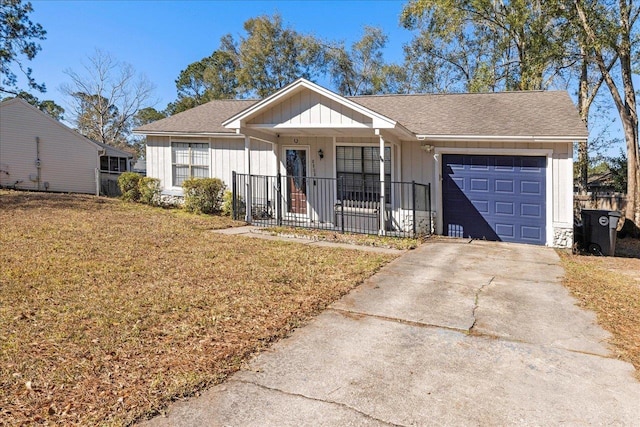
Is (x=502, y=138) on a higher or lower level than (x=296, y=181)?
higher

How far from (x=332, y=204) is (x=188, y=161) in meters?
5.77

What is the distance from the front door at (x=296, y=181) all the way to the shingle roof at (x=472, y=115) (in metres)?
2.52

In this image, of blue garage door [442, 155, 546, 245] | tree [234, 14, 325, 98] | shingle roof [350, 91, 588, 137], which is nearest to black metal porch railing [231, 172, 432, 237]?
blue garage door [442, 155, 546, 245]

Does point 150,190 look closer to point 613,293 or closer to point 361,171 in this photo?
point 361,171

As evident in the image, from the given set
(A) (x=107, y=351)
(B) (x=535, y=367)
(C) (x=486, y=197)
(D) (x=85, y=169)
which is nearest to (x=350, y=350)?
(B) (x=535, y=367)

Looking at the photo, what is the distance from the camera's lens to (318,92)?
35.3ft

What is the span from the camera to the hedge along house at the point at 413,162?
33.9 ft

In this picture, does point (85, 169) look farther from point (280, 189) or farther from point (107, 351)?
point (107, 351)

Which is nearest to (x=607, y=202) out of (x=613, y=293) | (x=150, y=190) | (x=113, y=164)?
(x=613, y=293)

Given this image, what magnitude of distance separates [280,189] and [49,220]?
20.0ft

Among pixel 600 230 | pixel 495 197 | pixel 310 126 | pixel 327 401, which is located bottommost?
pixel 327 401

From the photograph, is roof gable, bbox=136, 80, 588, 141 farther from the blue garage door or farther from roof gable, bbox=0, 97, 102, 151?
roof gable, bbox=0, 97, 102, 151

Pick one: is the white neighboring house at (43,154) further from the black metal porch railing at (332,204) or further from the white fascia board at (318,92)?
the white fascia board at (318,92)

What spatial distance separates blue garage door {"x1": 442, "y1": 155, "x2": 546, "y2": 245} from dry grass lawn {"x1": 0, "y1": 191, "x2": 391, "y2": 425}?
12.8 feet
